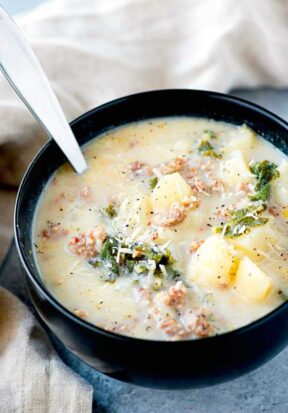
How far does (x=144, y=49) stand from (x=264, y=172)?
101cm

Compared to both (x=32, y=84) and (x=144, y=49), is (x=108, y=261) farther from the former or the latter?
(x=144, y=49)

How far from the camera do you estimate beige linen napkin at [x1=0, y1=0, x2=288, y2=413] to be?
3020 mm

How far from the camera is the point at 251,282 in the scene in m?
2.05

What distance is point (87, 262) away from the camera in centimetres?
223

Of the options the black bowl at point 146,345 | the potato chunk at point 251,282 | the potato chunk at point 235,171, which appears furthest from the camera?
the potato chunk at point 235,171

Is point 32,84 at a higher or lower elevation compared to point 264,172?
higher

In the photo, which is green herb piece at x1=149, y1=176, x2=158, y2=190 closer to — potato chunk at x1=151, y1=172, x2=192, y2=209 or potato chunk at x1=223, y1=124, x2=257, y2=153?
potato chunk at x1=151, y1=172, x2=192, y2=209

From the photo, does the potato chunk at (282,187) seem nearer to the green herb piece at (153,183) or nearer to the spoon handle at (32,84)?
the green herb piece at (153,183)

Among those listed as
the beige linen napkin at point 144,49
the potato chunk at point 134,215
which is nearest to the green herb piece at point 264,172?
the potato chunk at point 134,215

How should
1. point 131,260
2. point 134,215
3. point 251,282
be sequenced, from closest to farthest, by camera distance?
point 251,282
point 131,260
point 134,215

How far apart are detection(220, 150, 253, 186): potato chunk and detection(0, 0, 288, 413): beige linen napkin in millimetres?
697

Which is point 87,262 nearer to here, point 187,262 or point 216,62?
point 187,262

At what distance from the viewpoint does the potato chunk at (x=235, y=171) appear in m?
2.39

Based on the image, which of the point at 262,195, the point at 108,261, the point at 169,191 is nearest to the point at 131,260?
the point at 108,261
